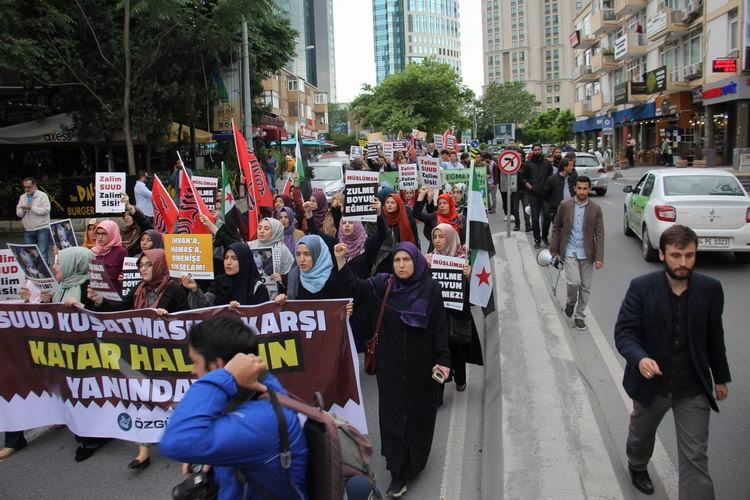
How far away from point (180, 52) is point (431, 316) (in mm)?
18877

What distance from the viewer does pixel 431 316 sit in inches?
170

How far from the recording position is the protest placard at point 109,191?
352 inches

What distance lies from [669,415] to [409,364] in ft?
7.85

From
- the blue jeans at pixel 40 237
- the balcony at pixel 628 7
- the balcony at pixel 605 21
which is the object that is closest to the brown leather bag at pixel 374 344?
the blue jeans at pixel 40 237

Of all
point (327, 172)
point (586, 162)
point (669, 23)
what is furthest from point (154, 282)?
point (669, 23)

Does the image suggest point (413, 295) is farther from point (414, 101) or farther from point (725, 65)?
point (414, 101)

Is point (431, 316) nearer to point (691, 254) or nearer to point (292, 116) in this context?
point (691, 254)

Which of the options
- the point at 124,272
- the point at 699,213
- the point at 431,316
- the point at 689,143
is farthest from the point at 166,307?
the point at 689,143

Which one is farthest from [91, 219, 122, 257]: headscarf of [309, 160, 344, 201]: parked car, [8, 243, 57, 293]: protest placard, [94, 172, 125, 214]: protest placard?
[309, 160, 344, 201]: parked car

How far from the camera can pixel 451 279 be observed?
5395mm

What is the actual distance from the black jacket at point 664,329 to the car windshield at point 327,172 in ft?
66.2

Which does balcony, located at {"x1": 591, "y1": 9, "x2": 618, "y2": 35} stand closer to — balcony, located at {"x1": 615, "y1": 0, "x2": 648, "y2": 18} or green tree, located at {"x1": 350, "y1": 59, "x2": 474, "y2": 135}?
balcony, located at {"x1": 615, "y1": 0, "x2": 648, "y2": 18}

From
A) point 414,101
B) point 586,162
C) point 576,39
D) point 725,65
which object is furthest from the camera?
point 576,39

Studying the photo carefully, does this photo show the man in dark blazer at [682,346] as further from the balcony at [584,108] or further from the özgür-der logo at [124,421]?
the balcony at [584,108]
